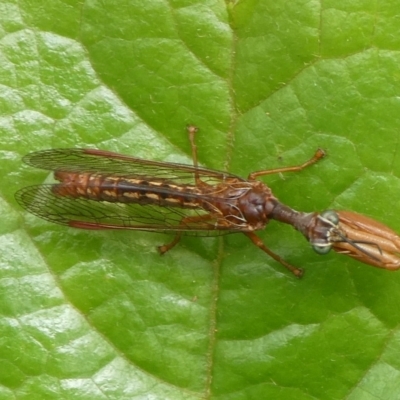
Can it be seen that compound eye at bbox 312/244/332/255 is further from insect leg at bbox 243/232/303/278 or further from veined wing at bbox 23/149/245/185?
veined wing at bbox 23/149/245/185

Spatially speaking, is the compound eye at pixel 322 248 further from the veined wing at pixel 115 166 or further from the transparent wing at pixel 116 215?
the veined wing at pixel 115 166


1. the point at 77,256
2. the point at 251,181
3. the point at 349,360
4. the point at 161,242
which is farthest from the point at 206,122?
the point at 349,360

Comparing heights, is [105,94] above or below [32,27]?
below

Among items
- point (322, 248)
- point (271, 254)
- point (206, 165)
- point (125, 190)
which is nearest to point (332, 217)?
point (322, 248)

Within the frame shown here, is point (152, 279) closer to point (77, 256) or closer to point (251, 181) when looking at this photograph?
point (77, 256)

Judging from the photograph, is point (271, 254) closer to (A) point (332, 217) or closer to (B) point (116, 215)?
(A) point (332, 217)

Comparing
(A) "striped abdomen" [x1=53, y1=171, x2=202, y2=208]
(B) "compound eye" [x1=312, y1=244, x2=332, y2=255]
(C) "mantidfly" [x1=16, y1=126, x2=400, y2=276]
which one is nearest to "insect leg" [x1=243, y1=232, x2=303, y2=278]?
(C) "mantidfly" [x1=16, y1=126, x2=400, y2=276]
